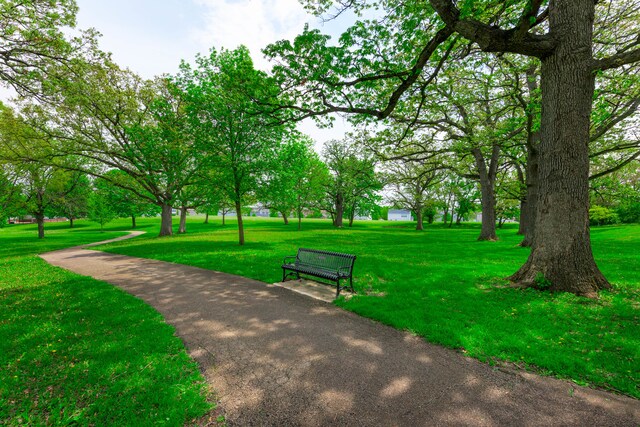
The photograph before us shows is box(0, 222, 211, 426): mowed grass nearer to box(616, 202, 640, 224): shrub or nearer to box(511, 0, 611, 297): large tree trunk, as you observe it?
box(511, 0, 611, 297): large tree trunk

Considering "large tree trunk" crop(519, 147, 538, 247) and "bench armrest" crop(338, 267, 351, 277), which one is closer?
"bench armrest" crop(338, 267, 351, 277)

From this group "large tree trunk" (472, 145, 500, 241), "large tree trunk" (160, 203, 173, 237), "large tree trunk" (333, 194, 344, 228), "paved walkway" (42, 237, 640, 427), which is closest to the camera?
"paved walkway" (42, 237, 640, 427)

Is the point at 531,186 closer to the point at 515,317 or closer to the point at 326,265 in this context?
the point at 515,317

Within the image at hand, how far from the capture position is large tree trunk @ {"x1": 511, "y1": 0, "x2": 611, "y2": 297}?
6289mm

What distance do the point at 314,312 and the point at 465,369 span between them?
3121 mm

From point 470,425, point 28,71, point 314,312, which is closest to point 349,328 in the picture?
point 314,312

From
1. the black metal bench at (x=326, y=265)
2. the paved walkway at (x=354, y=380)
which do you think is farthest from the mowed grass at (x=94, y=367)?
the black metal bench at (x=326, y=265)

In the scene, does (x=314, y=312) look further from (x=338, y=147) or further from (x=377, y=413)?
(x=338, y=147)

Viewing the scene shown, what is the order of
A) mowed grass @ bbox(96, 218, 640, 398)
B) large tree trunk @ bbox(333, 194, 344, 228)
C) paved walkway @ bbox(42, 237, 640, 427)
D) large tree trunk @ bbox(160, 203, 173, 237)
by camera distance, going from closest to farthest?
paved walkway @ bbox(42, 237, 640, 427)
mowed grass @ bbox(96, 218, 640, 398)
large tree trunk @ bbox(160, 203, 173, 237)
large tree trunk @ bbox(333, 194, 344, 228)

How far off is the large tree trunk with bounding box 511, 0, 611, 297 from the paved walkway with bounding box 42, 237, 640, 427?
14.0ft

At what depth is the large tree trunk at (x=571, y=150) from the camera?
6.29 m

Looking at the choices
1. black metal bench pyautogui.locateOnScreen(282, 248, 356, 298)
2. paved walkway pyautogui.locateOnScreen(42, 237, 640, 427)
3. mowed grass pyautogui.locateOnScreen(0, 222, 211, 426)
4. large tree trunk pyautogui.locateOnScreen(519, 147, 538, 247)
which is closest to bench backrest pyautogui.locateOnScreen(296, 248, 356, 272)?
black metal bench pyautogui.locateOnScreen(282, 248, 356, 298)

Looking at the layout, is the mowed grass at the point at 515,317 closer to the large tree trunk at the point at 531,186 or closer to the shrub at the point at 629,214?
the large tree trunk at the point at 531,186

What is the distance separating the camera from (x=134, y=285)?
26.8ft
